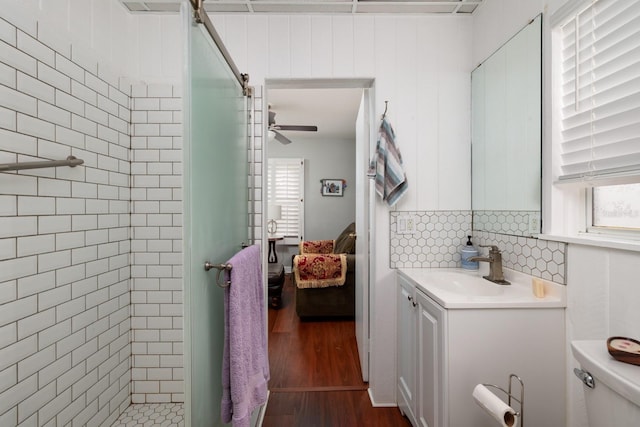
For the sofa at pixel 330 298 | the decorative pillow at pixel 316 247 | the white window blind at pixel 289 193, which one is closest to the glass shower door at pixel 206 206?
the sofa at pixel 330 298

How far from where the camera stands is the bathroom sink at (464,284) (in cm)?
149

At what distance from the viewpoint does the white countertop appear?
116 centimetres

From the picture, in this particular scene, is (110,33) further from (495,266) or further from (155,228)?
(495,266)

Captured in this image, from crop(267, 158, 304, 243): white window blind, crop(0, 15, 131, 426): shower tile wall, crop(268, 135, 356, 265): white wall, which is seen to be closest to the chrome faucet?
crop(0, 15, 131, 426): shower tile wall

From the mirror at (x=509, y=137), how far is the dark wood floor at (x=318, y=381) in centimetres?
138

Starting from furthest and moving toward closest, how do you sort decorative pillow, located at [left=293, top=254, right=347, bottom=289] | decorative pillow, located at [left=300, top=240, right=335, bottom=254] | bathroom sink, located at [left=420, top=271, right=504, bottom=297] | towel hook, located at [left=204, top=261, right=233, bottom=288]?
decorative pillow, located at [left=300, top=240, right=335, bottom=254], decorative pillow, located at [left=293, top=254, right=347, bottom=289], bathroom sink, located at [left=420, top=271, right=504, bottom=297], towel hook, located at [left=204, top=261, right=233, bottom=288]

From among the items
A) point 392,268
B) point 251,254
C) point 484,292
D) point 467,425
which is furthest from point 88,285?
point 484,292

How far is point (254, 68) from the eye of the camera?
182cm

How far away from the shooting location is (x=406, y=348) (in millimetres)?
1653

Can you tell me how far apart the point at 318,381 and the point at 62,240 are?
1815 millimetres

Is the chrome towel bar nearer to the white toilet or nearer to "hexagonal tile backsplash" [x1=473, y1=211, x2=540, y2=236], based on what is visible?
the white toilet

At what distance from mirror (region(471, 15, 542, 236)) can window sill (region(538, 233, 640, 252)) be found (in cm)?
13

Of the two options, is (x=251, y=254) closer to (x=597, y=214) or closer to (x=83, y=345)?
(x=83, y=345)

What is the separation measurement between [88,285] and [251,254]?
916mm
